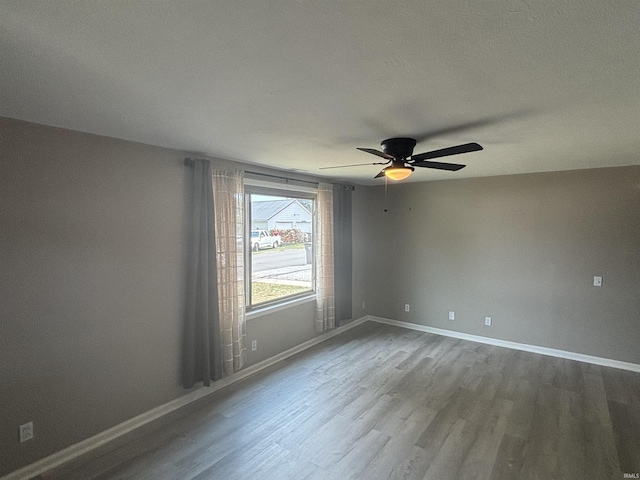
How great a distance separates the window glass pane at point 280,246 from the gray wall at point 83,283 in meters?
1.08

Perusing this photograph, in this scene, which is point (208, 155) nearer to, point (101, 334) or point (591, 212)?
point (101, 334)

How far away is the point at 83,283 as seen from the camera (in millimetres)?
2434

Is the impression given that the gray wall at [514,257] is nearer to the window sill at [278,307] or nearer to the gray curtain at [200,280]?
the window sill at [278,307]

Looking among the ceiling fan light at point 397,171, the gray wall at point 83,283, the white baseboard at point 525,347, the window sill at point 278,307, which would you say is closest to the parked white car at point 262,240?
the window sill at point 278,307

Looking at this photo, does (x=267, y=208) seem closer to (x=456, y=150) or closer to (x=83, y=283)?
(x=83, y=283)

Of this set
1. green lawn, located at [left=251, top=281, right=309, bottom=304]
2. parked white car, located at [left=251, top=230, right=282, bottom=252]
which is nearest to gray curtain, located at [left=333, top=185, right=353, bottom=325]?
green lawn, located at [left=251, top=281, right=309, bottom=304]

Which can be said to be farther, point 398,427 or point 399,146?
point 398,427

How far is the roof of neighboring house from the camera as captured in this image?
3979 millimetres

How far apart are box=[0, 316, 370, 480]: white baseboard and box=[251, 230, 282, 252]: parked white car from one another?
4.66ft

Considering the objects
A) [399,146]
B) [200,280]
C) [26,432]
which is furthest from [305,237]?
[26,432]

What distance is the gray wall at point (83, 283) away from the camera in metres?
2.13

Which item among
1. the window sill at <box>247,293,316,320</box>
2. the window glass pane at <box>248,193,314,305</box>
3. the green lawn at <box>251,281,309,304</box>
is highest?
the window glass pane at <box>248,193,314,305</box>

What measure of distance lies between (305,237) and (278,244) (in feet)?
1.88

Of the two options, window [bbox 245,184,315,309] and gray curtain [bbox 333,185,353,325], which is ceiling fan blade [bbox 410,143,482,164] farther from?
gray curtain [bbox 333,185,353,325]
